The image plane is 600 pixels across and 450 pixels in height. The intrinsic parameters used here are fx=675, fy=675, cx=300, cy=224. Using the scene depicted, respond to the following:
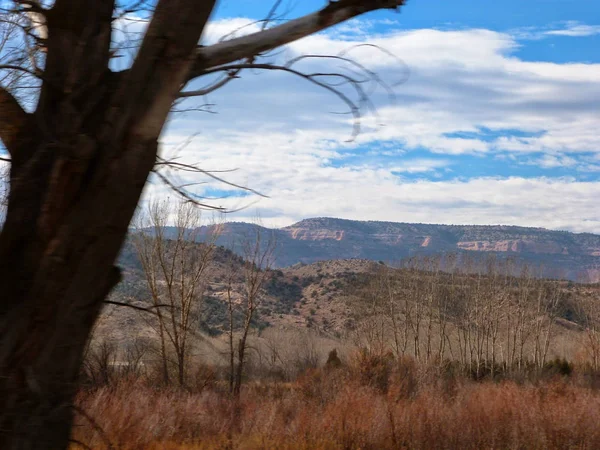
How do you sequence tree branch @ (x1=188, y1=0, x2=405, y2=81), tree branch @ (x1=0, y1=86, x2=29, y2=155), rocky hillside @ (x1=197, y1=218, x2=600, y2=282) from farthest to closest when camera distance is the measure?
rocky hillside @ (x1=197, y1=218, x2=600, y2=282) < tree branch @ (x1=188, y1=0, x2=405, y2=81) < tree branch @ (x1=0, y1=86, x2=29, y2=155)

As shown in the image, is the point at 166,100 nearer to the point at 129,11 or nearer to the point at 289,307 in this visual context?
the point at 129,11

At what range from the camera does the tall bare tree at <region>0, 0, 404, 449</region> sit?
318 centimetres

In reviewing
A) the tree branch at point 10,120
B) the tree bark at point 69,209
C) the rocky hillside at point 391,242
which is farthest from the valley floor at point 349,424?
the rocky hillside at point 391,242

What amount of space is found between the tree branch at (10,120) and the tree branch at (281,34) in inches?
36.9

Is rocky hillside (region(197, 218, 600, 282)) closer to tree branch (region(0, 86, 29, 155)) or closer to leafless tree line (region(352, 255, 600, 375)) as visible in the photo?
leafless tree line (region(352, 255, 600, 375))

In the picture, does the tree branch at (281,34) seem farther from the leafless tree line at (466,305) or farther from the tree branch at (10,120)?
the leafless tree line at (466,305)

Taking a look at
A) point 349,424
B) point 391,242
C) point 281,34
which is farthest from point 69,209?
point 391,242

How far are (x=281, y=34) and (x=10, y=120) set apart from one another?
1.55m

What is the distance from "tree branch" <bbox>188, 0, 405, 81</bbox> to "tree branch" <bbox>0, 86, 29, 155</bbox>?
937 mm

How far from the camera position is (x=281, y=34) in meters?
3.89

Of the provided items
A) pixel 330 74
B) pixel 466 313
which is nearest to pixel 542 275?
pixel 466 313

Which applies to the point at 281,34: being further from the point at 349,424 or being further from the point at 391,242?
the point at 391,242

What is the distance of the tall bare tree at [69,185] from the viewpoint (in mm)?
3178

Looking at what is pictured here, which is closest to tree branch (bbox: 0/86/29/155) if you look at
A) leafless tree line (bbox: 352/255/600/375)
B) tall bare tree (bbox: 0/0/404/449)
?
tall bare tree (bbox: 0/0/404/449)
